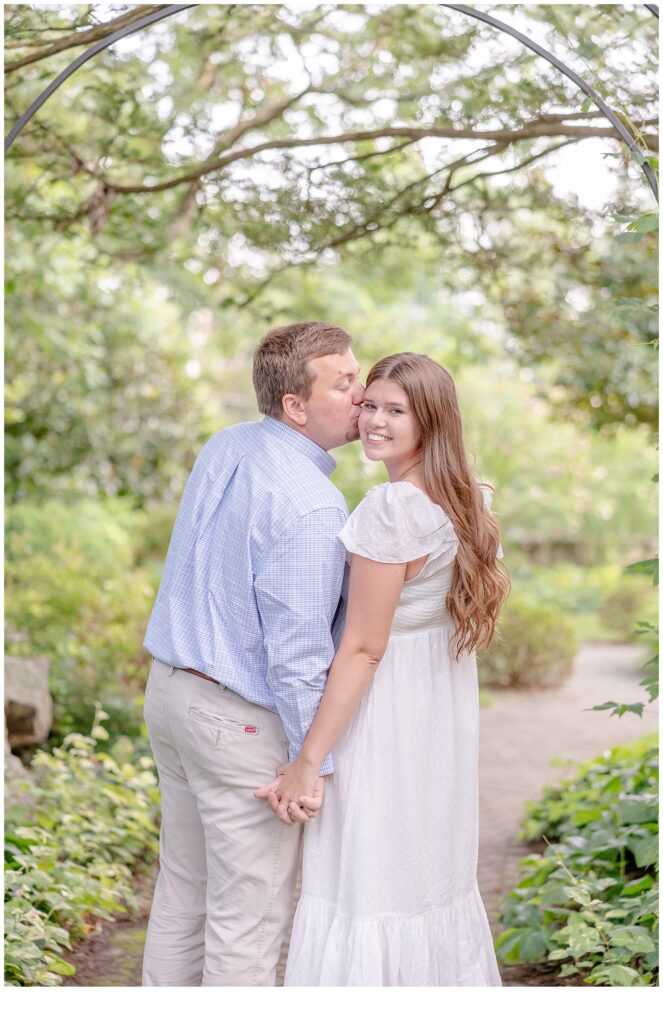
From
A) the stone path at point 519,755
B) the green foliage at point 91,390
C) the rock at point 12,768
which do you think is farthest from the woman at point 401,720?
the green foliage at point 91,390

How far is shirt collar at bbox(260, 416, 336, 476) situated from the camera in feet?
8.02

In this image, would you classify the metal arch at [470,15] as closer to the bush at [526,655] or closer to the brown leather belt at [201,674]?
the brown leather belt at [201,674]

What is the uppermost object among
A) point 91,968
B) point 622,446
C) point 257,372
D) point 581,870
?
point 622,446

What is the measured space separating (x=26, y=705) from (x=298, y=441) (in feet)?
12.4

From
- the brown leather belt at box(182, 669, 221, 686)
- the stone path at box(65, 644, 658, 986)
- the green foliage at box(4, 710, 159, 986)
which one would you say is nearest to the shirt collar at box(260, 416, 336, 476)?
the brown leather belt at box(182, 669, 221, 686)

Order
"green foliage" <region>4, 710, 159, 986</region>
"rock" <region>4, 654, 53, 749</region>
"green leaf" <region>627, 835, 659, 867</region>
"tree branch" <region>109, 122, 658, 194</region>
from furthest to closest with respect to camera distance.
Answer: "rock" <region>4, 654, 53, 749</region>, "tree branch" <region>109, 122, 658, 194</region>, "green leaf" <region>627, 835, 659, 867</region>, "green foliage" <region>4, 710, 159, 986</region>

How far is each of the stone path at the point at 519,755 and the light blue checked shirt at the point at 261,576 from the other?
1647mm

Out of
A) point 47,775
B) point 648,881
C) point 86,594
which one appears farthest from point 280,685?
point 86,594

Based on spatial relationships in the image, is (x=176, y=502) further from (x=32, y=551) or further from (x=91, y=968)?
(x=91, y=968)

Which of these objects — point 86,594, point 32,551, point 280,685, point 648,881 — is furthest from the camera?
point 32,551

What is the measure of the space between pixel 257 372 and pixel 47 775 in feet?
10.1

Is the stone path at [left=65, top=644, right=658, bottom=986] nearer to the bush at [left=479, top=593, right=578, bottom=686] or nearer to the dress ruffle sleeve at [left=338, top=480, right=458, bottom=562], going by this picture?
the bush at [left=479, top=593, right=578, bottom=686]

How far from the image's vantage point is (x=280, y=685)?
230 centimetres

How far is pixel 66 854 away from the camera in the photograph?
414cm
